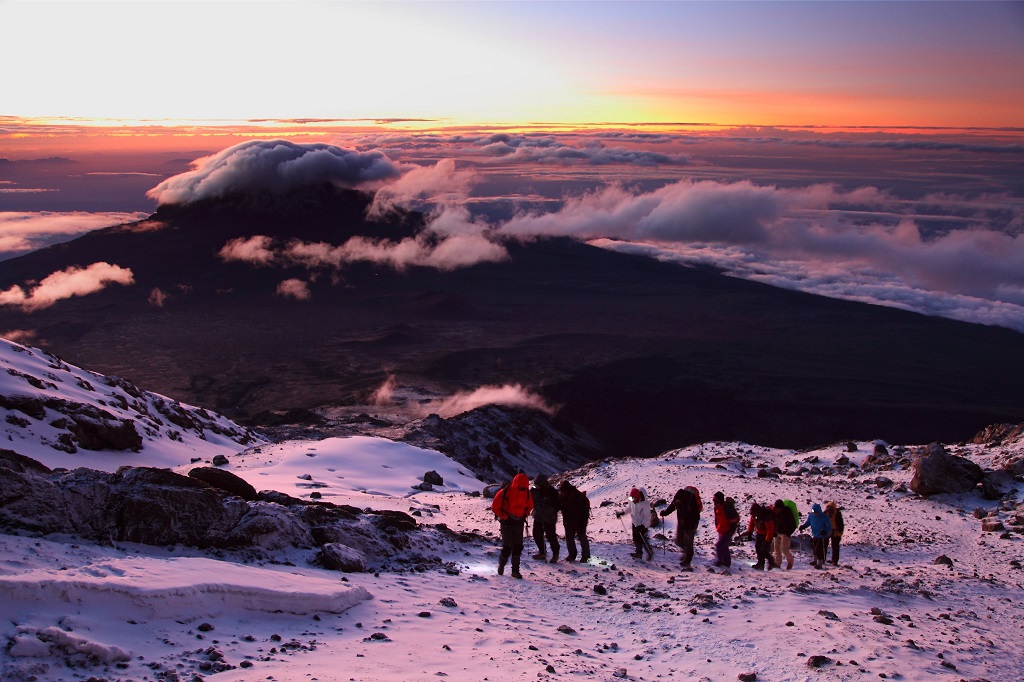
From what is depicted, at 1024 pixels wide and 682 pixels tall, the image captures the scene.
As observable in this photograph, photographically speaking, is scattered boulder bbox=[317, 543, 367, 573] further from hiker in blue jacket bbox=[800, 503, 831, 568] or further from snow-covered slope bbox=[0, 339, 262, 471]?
snow-covered slope bbox=[0, 339, 262, 471]

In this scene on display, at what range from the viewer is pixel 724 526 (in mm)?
11469

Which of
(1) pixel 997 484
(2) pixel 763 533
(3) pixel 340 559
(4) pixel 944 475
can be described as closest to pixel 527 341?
(4) pixel 944 475

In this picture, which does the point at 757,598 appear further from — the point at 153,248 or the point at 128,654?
the point at 153,248

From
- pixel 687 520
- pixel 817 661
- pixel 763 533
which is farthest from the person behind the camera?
pixel 687 520

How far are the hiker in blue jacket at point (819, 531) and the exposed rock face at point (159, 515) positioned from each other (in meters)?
5.91

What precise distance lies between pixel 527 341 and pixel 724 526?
117m


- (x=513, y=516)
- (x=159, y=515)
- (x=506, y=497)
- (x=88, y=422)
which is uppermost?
(x=159, y=515)

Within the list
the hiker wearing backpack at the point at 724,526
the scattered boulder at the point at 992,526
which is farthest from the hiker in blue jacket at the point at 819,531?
the scattered boulder at the point at 992,526

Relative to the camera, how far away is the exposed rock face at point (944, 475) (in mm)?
17859

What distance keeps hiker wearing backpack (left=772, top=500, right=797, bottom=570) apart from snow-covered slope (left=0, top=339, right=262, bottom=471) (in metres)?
A: 19.0

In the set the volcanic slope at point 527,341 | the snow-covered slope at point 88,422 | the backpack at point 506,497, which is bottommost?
the volcanic slope at point 527,341

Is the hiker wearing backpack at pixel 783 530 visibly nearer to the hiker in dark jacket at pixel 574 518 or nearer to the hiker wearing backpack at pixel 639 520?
the hiker wearing backpack at pixel 639 520

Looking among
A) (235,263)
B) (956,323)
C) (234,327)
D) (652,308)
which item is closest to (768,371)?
(652,308)

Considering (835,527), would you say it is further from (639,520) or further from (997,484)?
(997,484)
